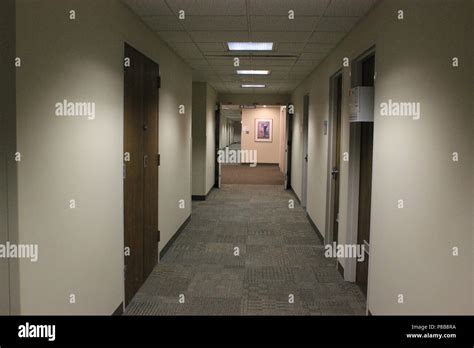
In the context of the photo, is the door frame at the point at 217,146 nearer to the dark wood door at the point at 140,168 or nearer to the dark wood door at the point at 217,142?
the dark wood door at the point at 217,142

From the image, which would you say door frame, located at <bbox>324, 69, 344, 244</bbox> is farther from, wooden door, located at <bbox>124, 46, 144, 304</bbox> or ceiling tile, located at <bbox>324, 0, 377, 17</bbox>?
wooden door, located at <bbox>124, 46, 144, 304</bbox>

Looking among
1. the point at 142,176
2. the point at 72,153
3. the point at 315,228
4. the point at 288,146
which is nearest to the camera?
the point at 72,153

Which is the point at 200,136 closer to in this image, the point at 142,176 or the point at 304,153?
the point at 304,153

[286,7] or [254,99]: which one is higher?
[254,99]

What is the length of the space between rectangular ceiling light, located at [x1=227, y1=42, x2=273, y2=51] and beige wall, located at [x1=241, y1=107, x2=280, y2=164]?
374 inches

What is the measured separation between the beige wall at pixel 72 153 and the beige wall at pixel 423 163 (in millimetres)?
1591

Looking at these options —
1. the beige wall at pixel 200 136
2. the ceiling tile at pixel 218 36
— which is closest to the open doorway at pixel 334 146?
the ceiling tile at pixel 218 36

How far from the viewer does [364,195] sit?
10.2 ft

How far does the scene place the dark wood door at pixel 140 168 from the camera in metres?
2.83

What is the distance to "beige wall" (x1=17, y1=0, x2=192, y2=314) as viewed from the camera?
61.7 inches

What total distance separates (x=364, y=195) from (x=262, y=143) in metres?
11.0

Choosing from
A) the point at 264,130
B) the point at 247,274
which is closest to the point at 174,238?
the point at 247,274

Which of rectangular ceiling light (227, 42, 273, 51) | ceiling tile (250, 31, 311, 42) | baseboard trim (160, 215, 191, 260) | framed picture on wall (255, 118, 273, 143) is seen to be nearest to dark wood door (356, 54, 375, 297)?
ceiling tile (250, 31, 311, 42)
